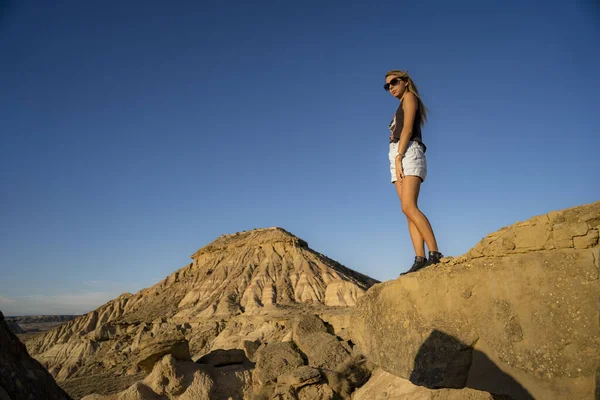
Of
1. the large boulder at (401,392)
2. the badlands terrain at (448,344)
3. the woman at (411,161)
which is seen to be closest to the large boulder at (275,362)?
the badlands terrain at (448,344)

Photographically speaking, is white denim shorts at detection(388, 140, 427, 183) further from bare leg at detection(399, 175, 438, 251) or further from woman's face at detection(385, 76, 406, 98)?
woman's face at detection(385, 76, 406, 98)

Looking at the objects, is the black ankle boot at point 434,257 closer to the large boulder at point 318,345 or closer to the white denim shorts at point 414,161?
the white denim shorts at point 414,161

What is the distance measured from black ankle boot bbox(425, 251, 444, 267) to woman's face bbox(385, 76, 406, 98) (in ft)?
5.02

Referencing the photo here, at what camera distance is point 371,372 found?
8.38 m

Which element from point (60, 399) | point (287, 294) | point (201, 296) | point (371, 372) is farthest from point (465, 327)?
point (201, 296)

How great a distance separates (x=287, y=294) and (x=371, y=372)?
2439 cm

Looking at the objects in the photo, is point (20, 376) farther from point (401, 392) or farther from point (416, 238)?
point (401, 392)

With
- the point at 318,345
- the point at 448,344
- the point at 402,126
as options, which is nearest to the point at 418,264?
the point at 448,344

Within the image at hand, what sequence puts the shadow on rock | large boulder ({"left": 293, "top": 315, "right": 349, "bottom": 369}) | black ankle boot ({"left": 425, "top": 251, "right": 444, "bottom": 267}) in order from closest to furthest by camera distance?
the shadow on rock, black ankle boot ({"left": 425, "top": 251, "right": 444, "bottom": 267}), large boulder ({"left": 293, "top": 315, "right": 349, "bottom": 369})

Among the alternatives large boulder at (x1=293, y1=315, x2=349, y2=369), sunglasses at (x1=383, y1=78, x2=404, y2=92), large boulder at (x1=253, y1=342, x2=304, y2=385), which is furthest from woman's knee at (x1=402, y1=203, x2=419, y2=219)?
large boulder at (x1=253, y1=342, x2=304, y2=385)

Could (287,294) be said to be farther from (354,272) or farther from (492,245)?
(492,245)

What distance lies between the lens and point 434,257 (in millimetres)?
3627

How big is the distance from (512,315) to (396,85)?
7.56 feet

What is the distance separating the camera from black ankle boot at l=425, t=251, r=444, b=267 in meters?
3.59
